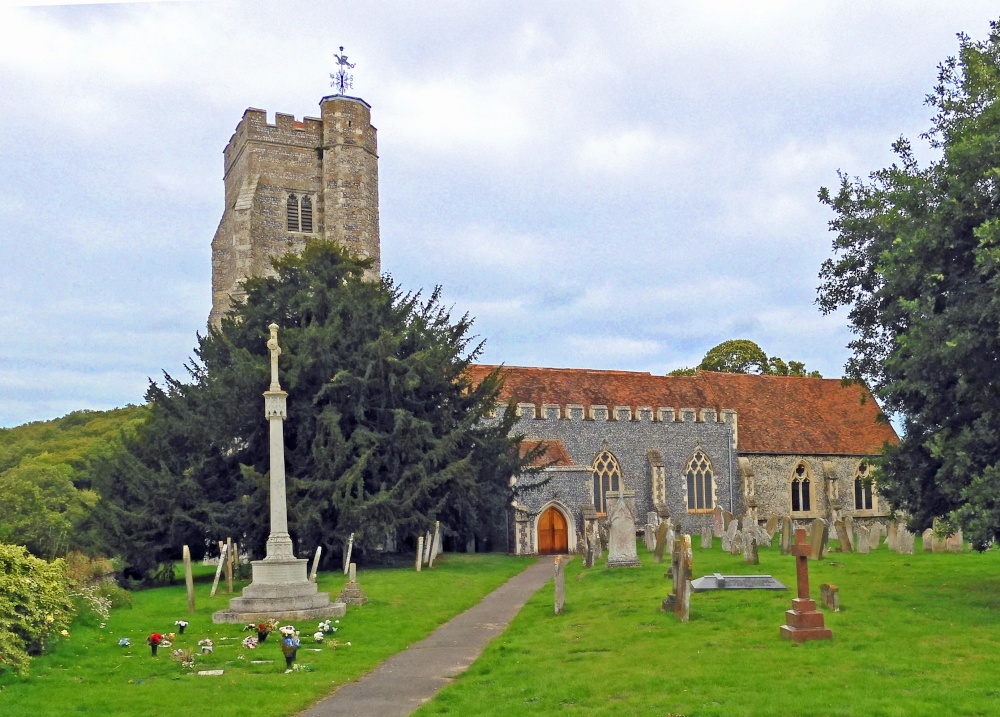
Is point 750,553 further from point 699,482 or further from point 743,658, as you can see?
point 699,482

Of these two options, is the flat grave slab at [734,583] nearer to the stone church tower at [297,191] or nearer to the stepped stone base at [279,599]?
the stepped stone base at [279,599]

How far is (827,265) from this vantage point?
54.6 feet

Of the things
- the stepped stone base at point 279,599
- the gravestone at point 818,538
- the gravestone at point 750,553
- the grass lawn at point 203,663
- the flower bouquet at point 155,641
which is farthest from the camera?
the gravestone at point 750,553

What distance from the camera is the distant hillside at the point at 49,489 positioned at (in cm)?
2739

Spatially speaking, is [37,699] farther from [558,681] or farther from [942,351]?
[942,351]

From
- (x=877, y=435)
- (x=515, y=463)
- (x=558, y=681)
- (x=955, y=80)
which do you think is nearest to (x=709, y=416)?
(x=877, y=435)

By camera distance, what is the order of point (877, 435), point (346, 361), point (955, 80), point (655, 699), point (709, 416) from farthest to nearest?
point (877, 435)
point (709, 416)
point (346, 361)
point (955, 80)
point (655, 699)

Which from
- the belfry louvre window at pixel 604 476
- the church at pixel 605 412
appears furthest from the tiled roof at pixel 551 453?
the belfry louvre window at pixel 604 476

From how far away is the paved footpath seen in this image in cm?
912

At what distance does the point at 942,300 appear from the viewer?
44.8 ft

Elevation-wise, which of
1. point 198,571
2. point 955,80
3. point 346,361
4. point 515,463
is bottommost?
point 198,571

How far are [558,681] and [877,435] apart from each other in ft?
115

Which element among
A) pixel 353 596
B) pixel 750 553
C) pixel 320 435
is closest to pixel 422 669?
pixel 353 596

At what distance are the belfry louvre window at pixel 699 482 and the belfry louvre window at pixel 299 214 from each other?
1924cm
